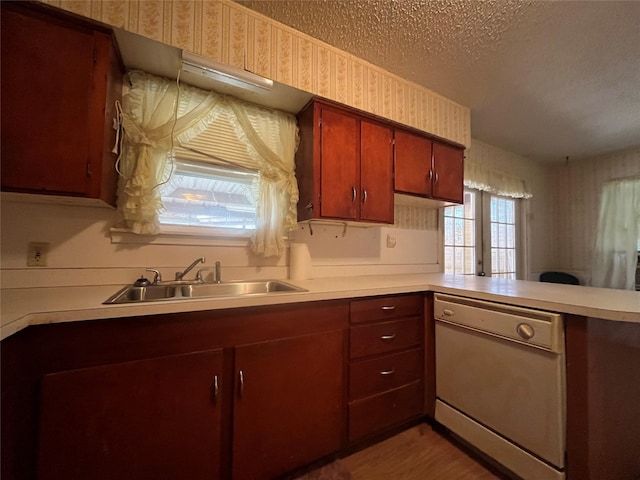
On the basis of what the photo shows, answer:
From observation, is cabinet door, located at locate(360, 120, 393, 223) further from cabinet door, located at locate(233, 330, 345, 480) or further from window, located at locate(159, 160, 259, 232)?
cabinet door, located at locate(233, 330, 345, 480)

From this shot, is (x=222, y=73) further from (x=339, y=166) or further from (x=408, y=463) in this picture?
(x=408, y=463)

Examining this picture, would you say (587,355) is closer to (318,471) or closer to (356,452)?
(356,452)

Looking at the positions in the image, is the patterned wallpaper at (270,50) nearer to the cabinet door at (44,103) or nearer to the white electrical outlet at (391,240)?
the cabinet door at (44,103)

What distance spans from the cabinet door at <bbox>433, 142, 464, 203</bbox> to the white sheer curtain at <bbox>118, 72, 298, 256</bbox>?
116 centimetres

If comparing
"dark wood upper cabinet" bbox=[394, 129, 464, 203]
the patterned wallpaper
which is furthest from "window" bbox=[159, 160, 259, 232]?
"dark wood upper cabinet" bbox=[394, 129, 464, 203]

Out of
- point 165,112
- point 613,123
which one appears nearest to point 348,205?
point 165,112

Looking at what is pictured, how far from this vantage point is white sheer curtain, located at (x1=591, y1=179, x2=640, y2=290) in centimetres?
292

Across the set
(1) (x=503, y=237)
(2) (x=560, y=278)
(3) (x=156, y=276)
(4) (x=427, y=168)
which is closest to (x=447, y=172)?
(4) (x=427, y=168)

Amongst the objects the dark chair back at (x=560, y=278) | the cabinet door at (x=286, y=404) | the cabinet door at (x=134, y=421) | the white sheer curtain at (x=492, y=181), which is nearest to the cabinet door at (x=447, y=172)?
the white sheer curtain at (x=492, y=181)

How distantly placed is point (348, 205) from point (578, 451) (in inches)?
60.3

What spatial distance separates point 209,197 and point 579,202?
448 centimetres

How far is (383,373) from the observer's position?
4.76 ft

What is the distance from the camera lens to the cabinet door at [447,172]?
2.07 meters

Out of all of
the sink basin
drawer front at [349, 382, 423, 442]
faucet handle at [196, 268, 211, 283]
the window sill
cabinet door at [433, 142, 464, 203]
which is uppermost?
cabinet door at [433, 142, 464, 203]
